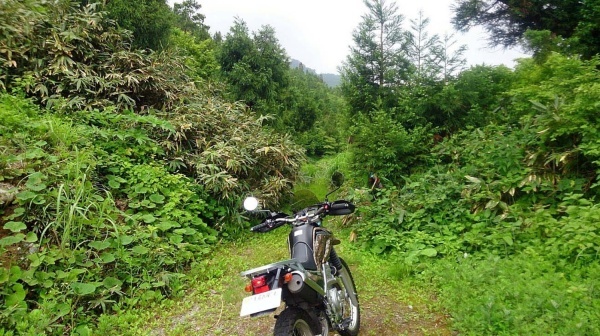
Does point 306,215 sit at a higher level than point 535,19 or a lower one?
lower

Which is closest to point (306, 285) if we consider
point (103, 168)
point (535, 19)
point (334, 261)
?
point (334, 261)

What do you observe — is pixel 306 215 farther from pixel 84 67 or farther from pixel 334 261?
pixel 84 67

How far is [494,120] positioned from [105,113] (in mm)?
5846

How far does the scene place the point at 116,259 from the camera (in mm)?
3230

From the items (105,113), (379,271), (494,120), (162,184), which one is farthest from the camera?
(494,120)

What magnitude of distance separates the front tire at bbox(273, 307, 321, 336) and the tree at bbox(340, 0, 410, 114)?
4.78 meters

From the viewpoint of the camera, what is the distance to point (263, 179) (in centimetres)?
578

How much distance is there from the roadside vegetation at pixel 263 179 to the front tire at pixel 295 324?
3.97 feet

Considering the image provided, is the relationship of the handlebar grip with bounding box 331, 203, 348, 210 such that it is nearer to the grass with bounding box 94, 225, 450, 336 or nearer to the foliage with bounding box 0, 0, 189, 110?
the grass with bounding box 94, 225, 450, 336

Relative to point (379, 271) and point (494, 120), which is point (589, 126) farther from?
point (379, 271)

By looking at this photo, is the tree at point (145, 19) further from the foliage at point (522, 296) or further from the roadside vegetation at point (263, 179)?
the foliage at point (522, 296)

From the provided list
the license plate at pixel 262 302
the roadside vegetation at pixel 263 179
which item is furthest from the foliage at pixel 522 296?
the license plate at pixel 262 302

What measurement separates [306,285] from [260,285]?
10.3 inches

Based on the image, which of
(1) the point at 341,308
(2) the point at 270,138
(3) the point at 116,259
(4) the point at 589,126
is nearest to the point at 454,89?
(4) the point at 589,126
